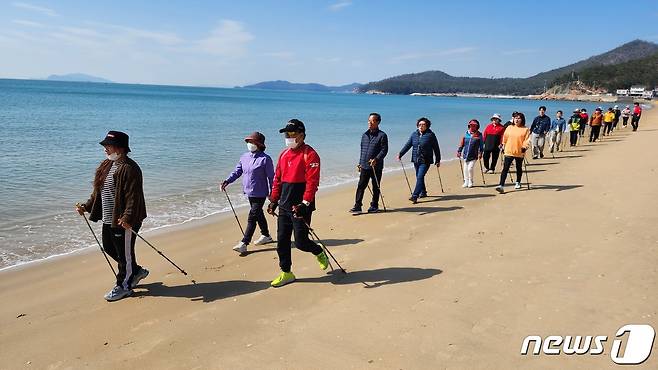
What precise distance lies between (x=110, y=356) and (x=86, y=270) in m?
2.97

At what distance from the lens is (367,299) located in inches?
207

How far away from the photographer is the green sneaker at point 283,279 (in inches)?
228

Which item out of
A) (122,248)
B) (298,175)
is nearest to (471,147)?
(298,175)

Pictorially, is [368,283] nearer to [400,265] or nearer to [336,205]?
[400,265]

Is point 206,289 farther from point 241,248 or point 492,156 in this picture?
point 492,156

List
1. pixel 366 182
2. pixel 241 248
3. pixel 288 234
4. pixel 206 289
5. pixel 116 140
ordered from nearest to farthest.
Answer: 1. pixel 116 140
2. pixel 288 234
3. pixel 206 289
4. pixel 241 248
5. pixel 366 182

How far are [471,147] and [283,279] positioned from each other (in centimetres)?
837

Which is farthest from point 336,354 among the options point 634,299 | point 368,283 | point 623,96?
point 623,96

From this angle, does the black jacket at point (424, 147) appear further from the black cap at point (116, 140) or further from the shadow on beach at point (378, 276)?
the black cap at point (116, 140)

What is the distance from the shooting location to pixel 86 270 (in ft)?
22.3

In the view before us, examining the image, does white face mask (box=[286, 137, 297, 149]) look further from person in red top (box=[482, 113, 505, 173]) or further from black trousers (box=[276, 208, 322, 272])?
person in red top (box=[482, 113, 505, 173])

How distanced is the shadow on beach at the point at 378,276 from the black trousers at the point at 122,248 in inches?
82.7

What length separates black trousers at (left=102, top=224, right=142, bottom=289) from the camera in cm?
549

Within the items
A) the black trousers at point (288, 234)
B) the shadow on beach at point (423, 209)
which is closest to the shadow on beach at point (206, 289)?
the black trousers at point (288, 234)
